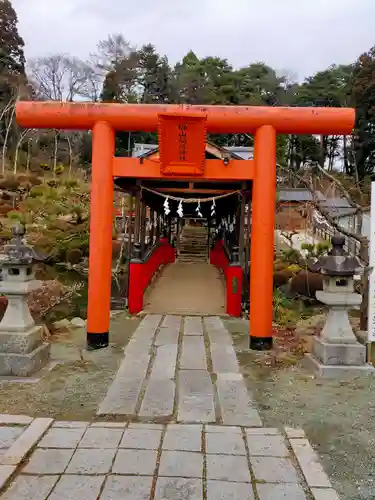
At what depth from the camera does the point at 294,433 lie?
379cm

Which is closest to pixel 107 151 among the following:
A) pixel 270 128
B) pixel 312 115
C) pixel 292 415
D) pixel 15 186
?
pixel 270 128

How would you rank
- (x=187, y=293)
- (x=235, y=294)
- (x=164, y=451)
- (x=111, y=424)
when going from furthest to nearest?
(x=187, y=293)
(x=235, y=294)
(x=111, y=424)
(x=164, y=451)

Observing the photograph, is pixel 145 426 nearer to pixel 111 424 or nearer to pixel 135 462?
pixel 111 424

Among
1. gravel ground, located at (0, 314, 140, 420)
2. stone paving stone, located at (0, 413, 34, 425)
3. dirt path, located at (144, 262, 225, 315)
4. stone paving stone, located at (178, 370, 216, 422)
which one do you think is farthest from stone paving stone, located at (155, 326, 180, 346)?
stone paving stone, located at (0, 413, 34, 425)

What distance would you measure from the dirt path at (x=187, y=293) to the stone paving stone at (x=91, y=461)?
5.99 meters

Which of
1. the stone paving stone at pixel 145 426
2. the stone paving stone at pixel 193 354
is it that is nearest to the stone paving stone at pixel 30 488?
the stone paving stone at pixel 145 426

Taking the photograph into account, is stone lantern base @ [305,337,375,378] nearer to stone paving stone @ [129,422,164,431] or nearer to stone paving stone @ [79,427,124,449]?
stone paving stone @ [129,422,164,431]

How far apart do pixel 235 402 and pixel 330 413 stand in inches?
35.4

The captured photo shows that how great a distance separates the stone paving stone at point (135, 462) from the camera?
3.07m

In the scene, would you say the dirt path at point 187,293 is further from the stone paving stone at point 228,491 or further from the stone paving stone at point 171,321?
the stone paving stone at point 228,491

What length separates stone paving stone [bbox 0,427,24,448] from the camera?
349cm

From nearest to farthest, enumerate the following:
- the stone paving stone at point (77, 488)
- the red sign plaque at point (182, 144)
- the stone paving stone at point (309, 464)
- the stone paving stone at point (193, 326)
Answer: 1. the stone paving stone at point (77, 488)
2. the stone paving stone at point (309, 464)
3. the red sign plaque at point (182, 144)
4. the stone paving stone at point (193, 326)

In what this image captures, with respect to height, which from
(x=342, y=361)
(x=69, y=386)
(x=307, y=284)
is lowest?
(x=69, y=386)

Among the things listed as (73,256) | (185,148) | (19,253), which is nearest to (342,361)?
(185,148)
